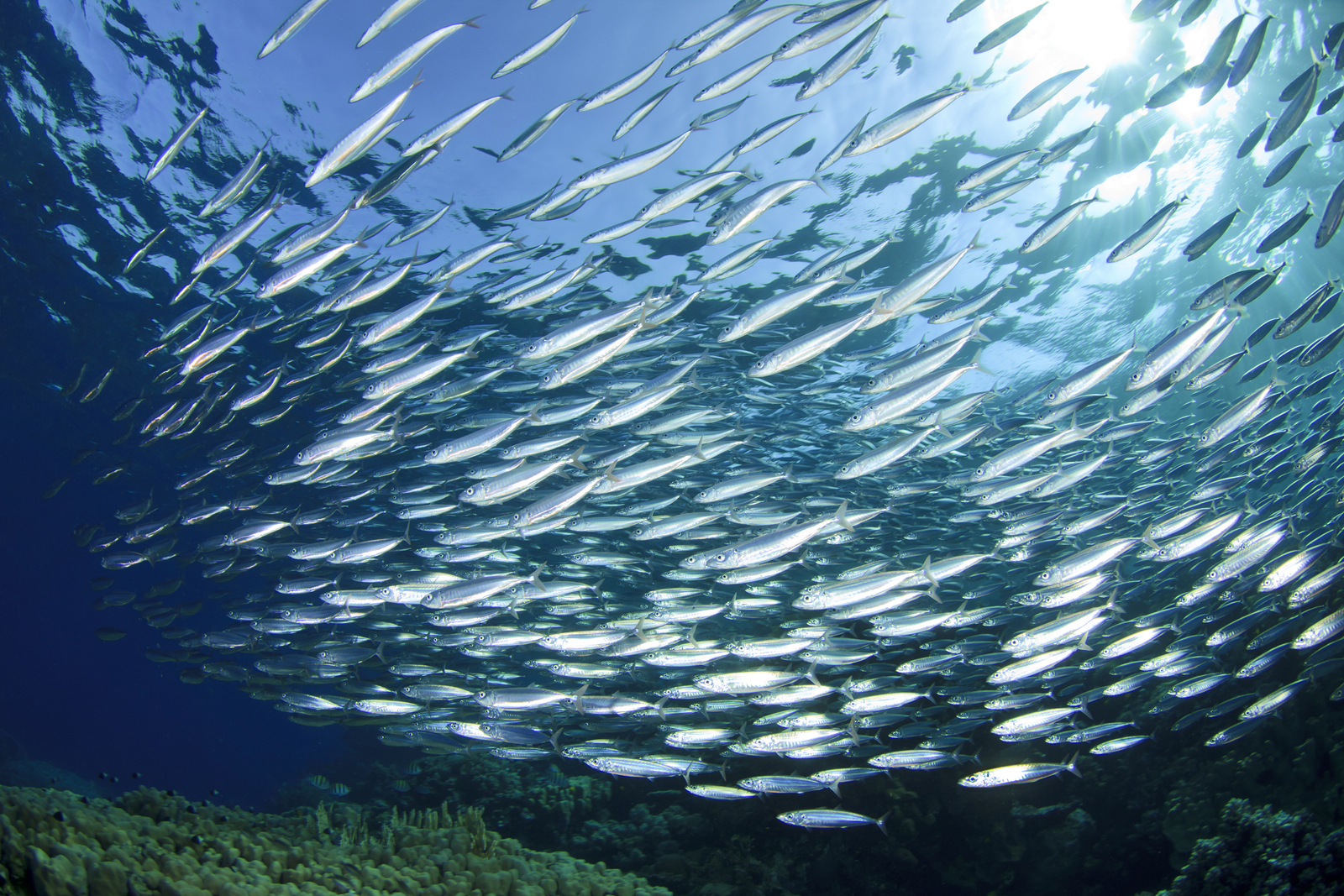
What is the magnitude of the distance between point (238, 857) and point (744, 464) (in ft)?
32.2

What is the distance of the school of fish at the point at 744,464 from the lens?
5.04 metres

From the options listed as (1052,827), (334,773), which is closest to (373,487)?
(1052,827)

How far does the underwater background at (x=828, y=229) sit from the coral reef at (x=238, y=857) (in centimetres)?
25

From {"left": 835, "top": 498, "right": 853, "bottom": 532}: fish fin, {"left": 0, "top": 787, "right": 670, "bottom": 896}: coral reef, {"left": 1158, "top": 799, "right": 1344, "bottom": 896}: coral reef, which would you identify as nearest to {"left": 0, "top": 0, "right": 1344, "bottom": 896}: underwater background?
{"left": 1158, "top": 799, "right": 1344, "bottom": 896}: coral reef

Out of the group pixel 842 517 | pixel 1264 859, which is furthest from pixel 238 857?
pixel 1264 859

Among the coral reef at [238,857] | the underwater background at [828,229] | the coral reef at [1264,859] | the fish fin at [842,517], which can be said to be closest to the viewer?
the coral reef at [238,857]

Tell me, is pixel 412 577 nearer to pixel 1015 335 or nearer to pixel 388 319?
pixel 388 319

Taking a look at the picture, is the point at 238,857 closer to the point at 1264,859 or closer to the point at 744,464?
the point at 744,464

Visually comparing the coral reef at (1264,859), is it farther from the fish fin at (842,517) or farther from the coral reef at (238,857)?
the coral reef at (238,857)

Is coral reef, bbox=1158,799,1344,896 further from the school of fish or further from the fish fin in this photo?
the fish fin

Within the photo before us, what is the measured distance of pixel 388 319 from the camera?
5.32 metres

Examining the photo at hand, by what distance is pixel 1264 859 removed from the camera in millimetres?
6836

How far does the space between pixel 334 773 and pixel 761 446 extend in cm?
2265

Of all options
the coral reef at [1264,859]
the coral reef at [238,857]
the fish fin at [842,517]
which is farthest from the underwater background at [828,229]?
the fish fin at [842,517]
